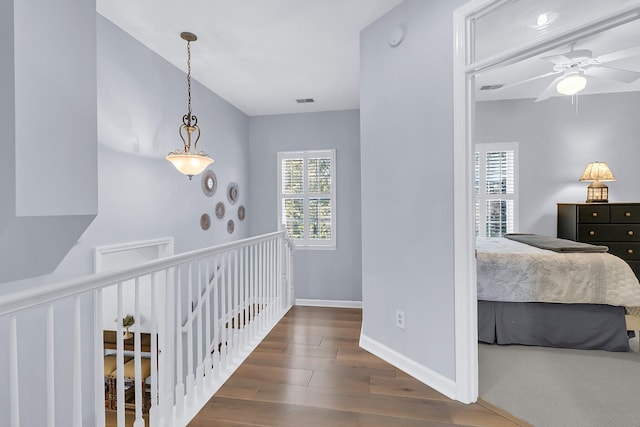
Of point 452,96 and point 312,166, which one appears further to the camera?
point 312,166

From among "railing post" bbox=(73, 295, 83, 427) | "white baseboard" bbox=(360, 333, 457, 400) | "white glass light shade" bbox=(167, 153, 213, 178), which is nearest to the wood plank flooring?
"white baseboard" bbox=(360, 333, 457, 400)

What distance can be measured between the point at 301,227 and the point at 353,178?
1.07 metres

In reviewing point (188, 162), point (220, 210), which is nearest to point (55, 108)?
point (188, 162)

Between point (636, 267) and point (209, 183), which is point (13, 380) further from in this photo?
point (636, 267)

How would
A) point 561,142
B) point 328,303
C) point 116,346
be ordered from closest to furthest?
1. point 116,346
2. point 561,142
3. point 328,303

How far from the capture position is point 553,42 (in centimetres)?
166

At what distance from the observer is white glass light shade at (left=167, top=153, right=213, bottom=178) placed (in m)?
2.96

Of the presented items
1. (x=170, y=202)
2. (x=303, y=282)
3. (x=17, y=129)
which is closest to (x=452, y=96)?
(x=17, y=129)

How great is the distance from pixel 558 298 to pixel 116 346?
3201 millimetres

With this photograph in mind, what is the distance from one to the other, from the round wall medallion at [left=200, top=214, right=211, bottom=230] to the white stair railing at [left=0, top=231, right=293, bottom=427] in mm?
870

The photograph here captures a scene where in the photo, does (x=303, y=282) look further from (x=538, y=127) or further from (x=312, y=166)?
(x=538, y=127)

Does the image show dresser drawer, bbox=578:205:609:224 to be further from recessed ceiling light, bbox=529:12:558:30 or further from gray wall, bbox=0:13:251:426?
gray wall, bbox=0:13:251:426

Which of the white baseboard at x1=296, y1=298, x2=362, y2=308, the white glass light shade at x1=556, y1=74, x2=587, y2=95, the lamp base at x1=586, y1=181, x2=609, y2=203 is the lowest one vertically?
the white baseboard at x1=296, y1=298, x2=362, y2=308

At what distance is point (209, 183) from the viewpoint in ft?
13.5
